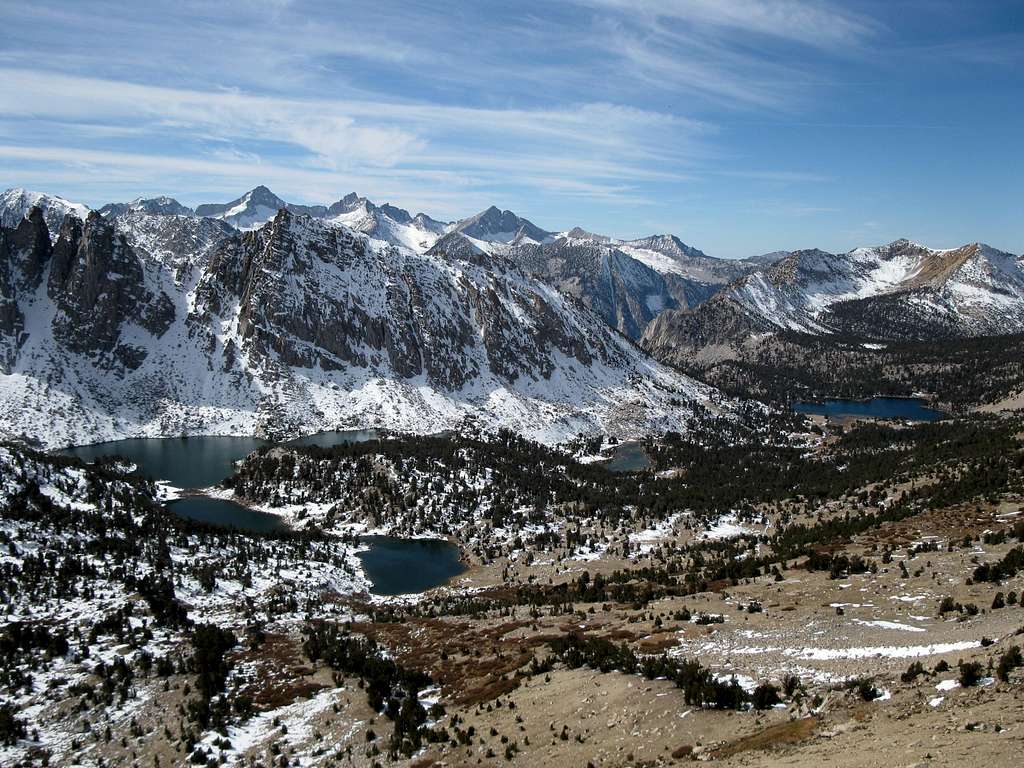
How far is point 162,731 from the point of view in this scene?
46.3 m

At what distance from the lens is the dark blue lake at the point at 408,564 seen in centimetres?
11019

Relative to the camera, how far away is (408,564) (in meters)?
120

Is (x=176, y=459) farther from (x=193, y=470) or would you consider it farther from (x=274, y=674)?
(x=274, y=674)

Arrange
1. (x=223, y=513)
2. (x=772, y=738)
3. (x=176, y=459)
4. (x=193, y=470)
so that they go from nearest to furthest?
(x=772, y=738), (x=223, y=513), (x=193, y=470), (x=176, y=459)

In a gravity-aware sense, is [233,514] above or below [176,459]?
below

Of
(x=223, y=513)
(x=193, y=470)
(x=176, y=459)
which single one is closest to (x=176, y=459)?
(x=176, y=459)

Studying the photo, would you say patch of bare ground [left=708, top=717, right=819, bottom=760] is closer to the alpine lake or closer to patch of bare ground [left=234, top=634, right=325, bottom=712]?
patch of bare ground [left=234, top=634, right=325, bottom=712]

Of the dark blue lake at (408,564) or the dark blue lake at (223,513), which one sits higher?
the dark blue lake at (223,513)

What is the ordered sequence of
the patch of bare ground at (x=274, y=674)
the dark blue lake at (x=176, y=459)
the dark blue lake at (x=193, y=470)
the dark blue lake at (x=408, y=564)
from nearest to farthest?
the patch of bare ground at (x=274, y=674) < the dark blue lake at (x=408, y=564) < the dark blue lake at (x=193, y=470) < the dark blue lake at (x=176, y=459)

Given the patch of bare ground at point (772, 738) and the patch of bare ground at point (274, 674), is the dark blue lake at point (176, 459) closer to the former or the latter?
the patch of bare ground at point (274, 674)

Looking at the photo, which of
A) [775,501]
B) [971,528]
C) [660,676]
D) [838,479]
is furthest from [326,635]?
[838,479]

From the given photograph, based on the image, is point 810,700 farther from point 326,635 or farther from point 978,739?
point 326,635

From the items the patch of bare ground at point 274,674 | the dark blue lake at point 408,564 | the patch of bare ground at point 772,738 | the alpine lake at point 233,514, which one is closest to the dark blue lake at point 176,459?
the alpine lake at point 233,514

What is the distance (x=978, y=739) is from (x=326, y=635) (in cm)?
5447
